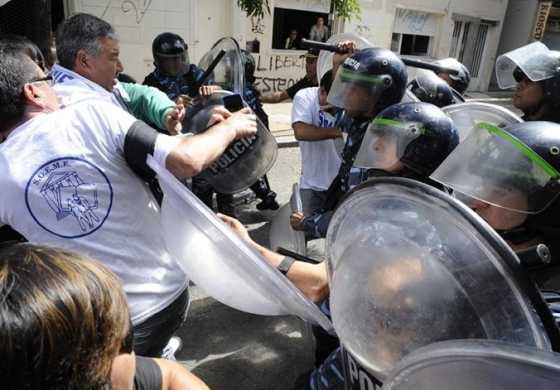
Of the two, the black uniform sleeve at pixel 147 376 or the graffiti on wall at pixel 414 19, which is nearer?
the black uniform sleeve at pixel 147 376

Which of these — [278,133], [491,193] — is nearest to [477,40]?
[278,133]

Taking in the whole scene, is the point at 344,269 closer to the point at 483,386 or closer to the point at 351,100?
the point at 483,386

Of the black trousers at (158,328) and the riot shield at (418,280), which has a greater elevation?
the riot shield at (418,280)

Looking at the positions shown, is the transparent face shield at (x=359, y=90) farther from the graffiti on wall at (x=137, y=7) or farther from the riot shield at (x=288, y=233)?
the graffiti on wall at (x=137, y=7)

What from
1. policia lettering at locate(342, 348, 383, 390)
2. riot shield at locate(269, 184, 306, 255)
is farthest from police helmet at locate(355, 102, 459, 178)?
riot shield at locate(269, 184, 306, 255)

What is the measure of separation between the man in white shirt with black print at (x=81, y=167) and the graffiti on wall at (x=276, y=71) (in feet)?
31.7

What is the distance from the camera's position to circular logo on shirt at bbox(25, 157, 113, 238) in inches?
54.1

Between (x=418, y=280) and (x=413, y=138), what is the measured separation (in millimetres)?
972

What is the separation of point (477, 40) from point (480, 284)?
17.4 meters

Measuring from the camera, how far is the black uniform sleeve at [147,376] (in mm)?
1052

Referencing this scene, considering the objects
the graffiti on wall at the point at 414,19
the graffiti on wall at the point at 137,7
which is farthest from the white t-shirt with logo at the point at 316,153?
the graffiti on wall at the point at 414,19

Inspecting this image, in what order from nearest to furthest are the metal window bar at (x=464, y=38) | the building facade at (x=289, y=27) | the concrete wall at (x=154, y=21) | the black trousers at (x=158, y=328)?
the black trousers at (x=158, y=328) < the concrete wall at (x=154, y=21) < the building facade at (x=289, y=27) < the metal window bar at (x=464, y=38)

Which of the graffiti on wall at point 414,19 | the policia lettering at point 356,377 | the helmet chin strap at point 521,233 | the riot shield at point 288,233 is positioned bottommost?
the riot shield at point 288,233

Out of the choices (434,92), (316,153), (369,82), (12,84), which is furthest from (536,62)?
(12,84)
